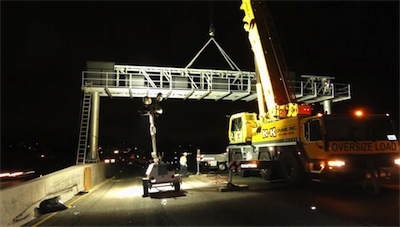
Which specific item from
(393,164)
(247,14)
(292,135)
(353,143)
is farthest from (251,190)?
(247,14)

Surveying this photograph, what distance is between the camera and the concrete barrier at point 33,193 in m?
7.82

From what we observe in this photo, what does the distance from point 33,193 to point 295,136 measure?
8.69 meters

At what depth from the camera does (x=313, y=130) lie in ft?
42.5

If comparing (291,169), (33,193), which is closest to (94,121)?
(291,169)

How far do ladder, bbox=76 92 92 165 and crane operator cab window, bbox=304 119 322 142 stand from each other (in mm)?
12644

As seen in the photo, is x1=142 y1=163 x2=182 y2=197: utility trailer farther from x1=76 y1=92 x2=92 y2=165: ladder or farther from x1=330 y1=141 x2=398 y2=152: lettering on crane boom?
x1=76 y1=92 x2=92 y2=165: ladder

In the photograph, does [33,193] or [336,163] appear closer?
[33,193]

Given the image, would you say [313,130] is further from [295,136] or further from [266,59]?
[266,59]

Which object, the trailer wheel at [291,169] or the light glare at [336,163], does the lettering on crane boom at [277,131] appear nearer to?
the trailer wheel at [291,169]

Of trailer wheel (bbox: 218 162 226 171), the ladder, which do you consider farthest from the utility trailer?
trailer wheel (bbox: 218 162 226 171)

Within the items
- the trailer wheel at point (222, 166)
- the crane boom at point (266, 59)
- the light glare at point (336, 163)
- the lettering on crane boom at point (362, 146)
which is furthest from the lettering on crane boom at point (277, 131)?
the trailer wheel at point (222, 166)

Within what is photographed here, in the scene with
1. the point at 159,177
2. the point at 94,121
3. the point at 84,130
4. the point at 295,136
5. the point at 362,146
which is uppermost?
the point at 94,121

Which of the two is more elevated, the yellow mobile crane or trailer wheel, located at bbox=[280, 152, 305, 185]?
the yellow mobile crane

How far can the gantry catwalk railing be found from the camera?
75.2 ft
